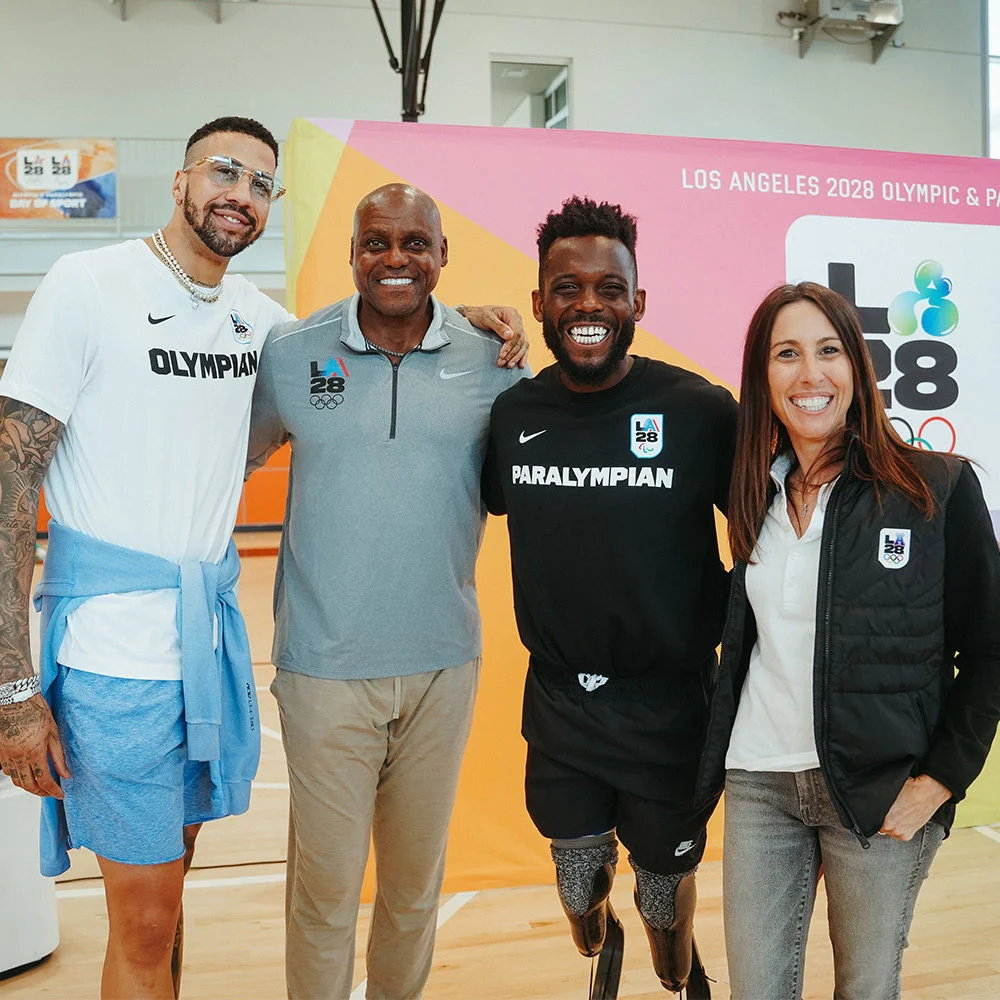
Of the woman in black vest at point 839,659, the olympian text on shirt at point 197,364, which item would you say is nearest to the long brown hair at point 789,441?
the woman in black vest at point 839,659

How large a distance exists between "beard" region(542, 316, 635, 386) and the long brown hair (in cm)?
31

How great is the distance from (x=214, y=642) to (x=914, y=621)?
1300mm

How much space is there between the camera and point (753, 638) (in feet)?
6.08

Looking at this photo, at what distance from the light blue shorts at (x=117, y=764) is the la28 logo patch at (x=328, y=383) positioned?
2.18 ft

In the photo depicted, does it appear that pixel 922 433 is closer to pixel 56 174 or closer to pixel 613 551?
pixel 613 551

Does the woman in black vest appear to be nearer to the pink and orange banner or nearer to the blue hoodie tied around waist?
the blue hoodie tied around waist

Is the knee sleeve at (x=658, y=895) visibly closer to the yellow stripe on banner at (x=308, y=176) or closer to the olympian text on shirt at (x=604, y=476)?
the olympian text on shirt at (x=604, y=476)

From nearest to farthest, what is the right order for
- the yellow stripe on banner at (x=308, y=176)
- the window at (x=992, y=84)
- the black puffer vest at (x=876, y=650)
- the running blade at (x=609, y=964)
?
1. the black puffer vest at (x=876, y=650)
2. the running blade at (x=609, y=964)
3. the yellow stripe on banner at (x=308, y=176)
4. the window at (x=992, y=84)

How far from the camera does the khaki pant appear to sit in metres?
2.20

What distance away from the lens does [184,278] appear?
205 cm

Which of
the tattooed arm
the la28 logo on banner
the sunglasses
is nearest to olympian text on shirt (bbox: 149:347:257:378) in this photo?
the tattooed arm

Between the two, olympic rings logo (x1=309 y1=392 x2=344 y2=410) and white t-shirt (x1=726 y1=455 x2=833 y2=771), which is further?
olympic rings logo (x1=309 y1=392 x2=344 y2=410)

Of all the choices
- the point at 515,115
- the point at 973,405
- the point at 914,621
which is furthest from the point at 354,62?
the point at 914,621

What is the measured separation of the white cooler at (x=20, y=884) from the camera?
2773 mm
